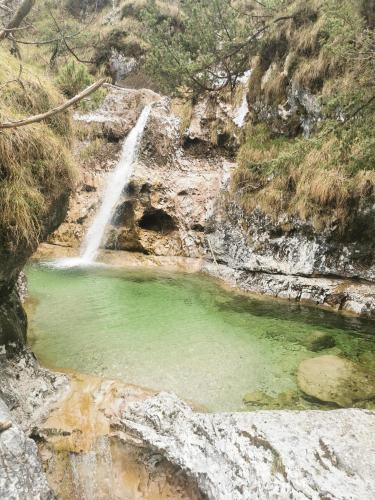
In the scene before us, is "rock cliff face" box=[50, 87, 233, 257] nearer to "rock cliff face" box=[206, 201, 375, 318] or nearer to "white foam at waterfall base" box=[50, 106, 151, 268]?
"white foam at waterfall base" box=[50, 106, 151, 268]

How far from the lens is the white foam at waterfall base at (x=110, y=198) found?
11.0 meters

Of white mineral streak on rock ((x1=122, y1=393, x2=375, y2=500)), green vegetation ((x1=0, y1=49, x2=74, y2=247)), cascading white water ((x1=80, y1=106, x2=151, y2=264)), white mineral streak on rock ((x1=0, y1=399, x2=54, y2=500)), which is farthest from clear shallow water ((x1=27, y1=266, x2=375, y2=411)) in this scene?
cascading white water ((x1=80, y1=106, x2=151, y2=264))

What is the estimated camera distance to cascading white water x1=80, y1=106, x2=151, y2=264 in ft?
37.5

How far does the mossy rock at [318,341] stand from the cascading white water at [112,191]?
22.1 feet

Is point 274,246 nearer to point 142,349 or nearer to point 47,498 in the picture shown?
point 142,349

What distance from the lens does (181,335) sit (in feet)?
19.6

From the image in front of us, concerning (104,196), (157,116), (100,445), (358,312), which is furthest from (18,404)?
(157,116)

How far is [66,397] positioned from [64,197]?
2331 mm

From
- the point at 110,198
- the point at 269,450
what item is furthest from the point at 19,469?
the point at 110,198

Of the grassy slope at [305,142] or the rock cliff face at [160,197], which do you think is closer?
the grassy slope at [305,142]

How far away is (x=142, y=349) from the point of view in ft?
17.4

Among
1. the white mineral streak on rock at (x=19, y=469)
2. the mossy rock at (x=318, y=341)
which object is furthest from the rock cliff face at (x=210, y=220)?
the white mineral streak on rock at (x=19, y=469)

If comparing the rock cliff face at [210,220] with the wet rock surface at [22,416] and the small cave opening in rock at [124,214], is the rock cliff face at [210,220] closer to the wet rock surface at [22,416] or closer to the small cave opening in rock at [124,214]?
the small cave opening in rock at [124,214]

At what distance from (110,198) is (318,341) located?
8.24 meters
